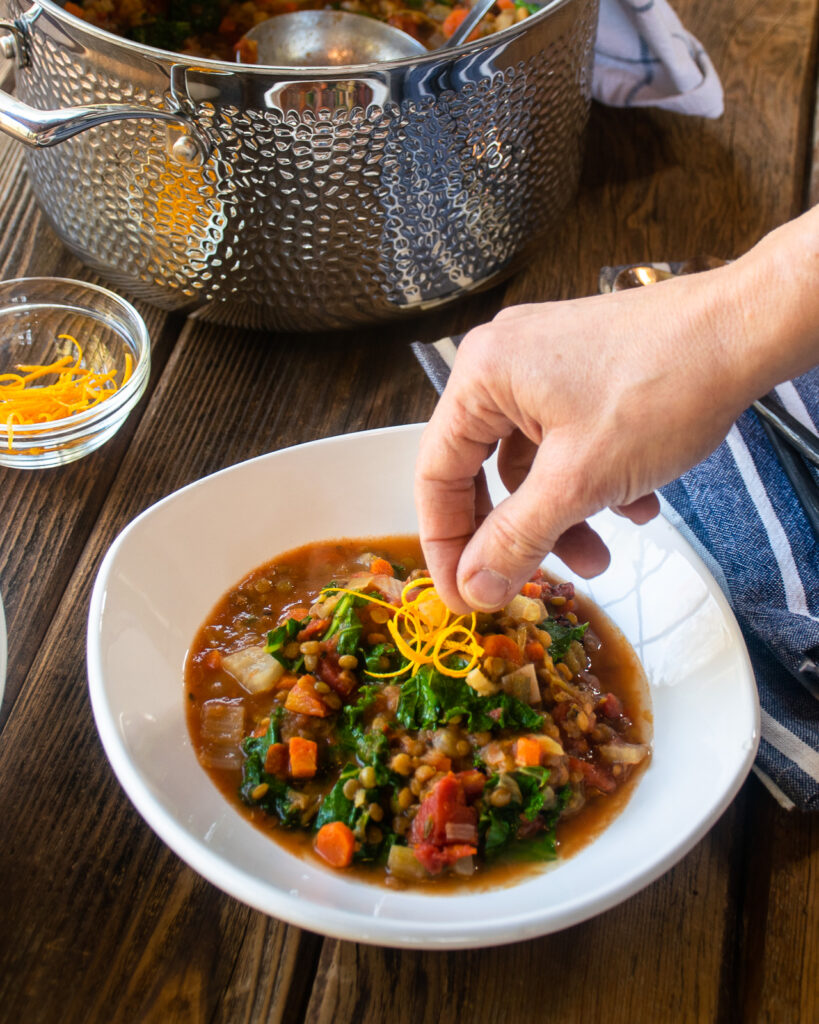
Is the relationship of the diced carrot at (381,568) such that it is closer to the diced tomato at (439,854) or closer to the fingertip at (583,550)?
the fingertip at (583,550)

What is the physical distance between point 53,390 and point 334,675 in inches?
40.3

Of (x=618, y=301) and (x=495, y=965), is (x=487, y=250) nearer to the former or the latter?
(x=618, y=301)

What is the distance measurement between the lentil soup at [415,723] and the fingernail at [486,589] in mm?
142

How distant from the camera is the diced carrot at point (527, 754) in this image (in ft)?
5.38

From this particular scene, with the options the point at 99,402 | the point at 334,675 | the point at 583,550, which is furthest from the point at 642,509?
the point at 99,402

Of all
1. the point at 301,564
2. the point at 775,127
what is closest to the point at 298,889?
the point at 301,564

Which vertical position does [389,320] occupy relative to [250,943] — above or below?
above

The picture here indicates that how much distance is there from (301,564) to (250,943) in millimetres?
762

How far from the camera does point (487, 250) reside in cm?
234

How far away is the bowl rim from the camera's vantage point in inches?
85.0

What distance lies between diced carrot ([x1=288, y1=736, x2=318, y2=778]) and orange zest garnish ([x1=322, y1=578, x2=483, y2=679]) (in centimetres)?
18

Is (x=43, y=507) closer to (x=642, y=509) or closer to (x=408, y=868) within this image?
(x=408, y=868)

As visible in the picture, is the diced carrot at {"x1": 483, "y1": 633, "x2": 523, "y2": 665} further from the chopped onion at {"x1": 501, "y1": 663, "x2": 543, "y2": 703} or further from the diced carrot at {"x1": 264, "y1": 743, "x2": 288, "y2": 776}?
the diced carrot at {"x1": 264, "y1": 743, "x2": 288, "y2": 776}

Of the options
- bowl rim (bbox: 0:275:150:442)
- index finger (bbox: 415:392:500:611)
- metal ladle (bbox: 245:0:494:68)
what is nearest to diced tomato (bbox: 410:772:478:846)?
index finger (bbox: 415:392:500:611)
